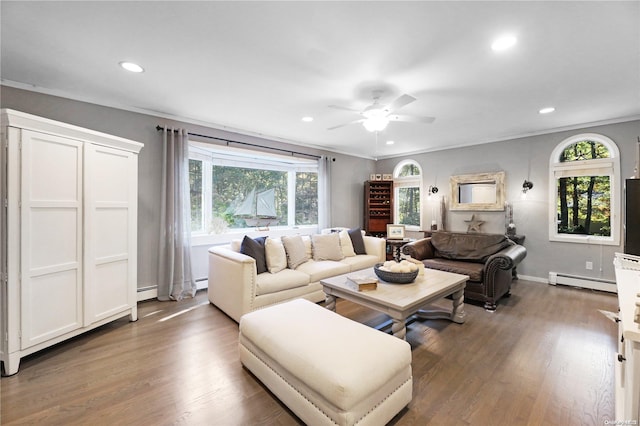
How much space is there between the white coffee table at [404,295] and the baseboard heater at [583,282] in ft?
8.12

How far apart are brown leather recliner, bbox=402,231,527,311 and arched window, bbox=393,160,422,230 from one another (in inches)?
63.5

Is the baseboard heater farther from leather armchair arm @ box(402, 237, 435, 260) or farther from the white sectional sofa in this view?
the white sectional sofa

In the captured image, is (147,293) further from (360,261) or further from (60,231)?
(360,261)

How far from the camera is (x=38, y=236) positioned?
207cm

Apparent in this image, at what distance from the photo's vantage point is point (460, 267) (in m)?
3.53

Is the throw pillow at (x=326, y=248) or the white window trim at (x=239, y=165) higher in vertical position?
the white window trim at (x=239, y=165)

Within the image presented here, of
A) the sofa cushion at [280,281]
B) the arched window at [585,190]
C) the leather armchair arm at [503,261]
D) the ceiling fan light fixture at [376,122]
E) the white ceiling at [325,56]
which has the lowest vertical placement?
the sofa cushion at [280,281]

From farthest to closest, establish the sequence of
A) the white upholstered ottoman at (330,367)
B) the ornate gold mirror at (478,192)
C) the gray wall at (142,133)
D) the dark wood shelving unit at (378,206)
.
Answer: the dark wood shelving unit at (378,206) < the ornate gold mirror at (478,192) < the gray wall at (142,133) < the white upholstered ottoman at (330,367)

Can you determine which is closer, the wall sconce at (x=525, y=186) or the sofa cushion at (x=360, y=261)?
the sofa cushion at (x=360, y=261)

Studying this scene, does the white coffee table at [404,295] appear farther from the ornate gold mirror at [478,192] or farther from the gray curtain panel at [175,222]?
the ornate gold mirror at [478,192]

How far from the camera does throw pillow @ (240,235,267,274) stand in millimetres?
3146

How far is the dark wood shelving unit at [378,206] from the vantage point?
6051 millimetres

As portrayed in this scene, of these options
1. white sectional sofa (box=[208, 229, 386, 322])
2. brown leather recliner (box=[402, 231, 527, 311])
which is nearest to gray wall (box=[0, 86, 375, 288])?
white sectional sofa (box=[208, 229, 386, 322])

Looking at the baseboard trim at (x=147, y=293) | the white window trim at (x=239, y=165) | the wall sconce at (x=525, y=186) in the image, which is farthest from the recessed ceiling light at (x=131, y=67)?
the wall sconce at (x=525, y=186)
